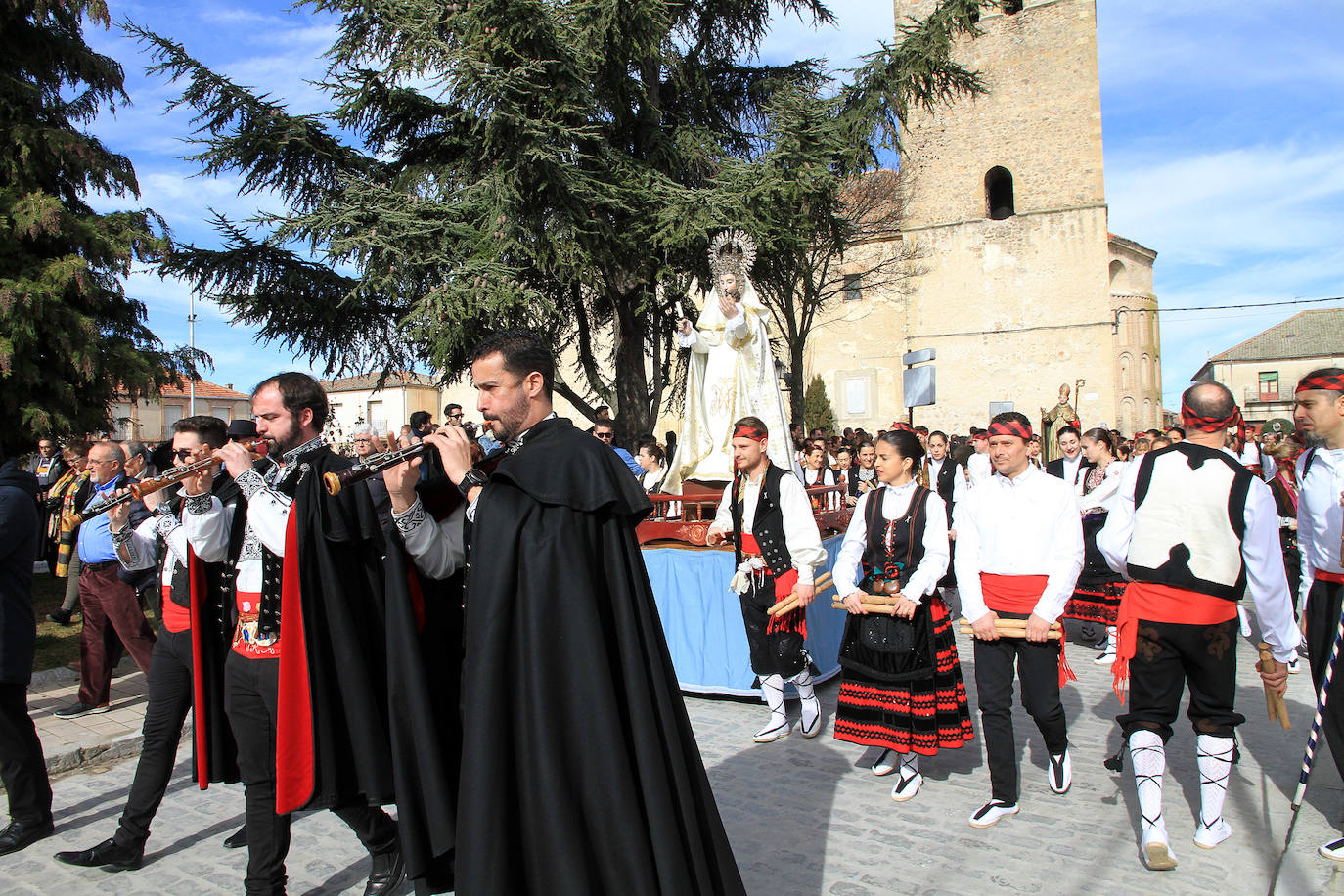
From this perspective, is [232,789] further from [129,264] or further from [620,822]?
[129,264]

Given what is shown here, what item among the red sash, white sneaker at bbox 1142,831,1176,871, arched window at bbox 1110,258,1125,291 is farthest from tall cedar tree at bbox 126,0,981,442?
arched window at bbox 1110,258,1125,291

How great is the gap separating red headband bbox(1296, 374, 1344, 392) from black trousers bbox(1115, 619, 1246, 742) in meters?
1.13

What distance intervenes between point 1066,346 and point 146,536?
3058cm

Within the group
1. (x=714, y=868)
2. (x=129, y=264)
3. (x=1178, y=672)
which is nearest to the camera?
(x=714, y=868)

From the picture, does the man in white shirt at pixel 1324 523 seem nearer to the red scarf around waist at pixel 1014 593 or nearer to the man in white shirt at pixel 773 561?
the red scarf around waist at pixel 1014 593

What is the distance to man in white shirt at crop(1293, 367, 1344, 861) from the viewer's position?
12.3 ft

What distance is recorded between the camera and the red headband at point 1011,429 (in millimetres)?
4359

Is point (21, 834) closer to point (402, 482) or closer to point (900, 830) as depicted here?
point (402, 482)

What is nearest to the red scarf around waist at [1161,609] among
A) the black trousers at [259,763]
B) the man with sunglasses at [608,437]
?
the black trousers at [259,763]

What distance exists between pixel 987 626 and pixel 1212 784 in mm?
1152

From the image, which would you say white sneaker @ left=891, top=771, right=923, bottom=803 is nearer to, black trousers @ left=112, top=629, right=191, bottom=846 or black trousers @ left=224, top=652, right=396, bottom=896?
black trousers @ left=224, top=652, right=396, bottom=896

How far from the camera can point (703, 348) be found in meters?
8.26

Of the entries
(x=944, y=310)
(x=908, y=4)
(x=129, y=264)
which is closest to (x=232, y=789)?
(x=129, y=264)

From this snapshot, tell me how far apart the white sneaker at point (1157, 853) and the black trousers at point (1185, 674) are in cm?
43
